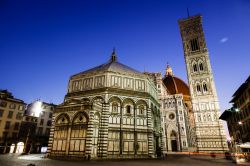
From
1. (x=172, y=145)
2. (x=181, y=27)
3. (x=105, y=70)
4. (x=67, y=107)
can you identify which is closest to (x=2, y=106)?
(x=67, y=107)

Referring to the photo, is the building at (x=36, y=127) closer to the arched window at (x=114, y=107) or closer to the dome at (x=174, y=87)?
the arched window at (x=114, y=107)

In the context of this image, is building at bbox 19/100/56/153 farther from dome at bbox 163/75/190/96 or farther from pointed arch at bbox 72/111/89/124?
dome at bbox 163/75/190/96

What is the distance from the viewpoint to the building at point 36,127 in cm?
3884

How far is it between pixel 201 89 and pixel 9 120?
162ft

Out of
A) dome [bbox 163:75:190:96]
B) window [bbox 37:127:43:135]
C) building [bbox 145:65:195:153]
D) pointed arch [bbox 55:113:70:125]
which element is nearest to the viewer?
pointed arch [bbox 55:113:70:125]

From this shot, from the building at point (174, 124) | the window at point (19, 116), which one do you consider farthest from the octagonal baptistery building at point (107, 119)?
the building at point (174, 124)

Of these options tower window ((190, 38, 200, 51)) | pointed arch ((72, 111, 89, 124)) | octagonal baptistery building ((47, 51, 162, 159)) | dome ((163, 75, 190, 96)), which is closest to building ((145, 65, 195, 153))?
tower window ((190, 38, 200, 51))

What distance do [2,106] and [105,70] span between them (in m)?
25.7

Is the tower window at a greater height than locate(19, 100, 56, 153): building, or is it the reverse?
the tower window

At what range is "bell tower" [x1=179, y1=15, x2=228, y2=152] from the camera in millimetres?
45750

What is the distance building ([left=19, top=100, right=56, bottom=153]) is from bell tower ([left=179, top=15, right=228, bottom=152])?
39875 millimetres

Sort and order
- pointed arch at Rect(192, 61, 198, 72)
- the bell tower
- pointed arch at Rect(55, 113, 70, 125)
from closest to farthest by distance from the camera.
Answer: pointed arch at Rect(55, 113, 70, 125), the bell tower, pointed arch at Rect(192, 61, 198, 72)

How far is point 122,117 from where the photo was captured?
75.1ft

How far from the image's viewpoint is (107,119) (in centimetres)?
2184
